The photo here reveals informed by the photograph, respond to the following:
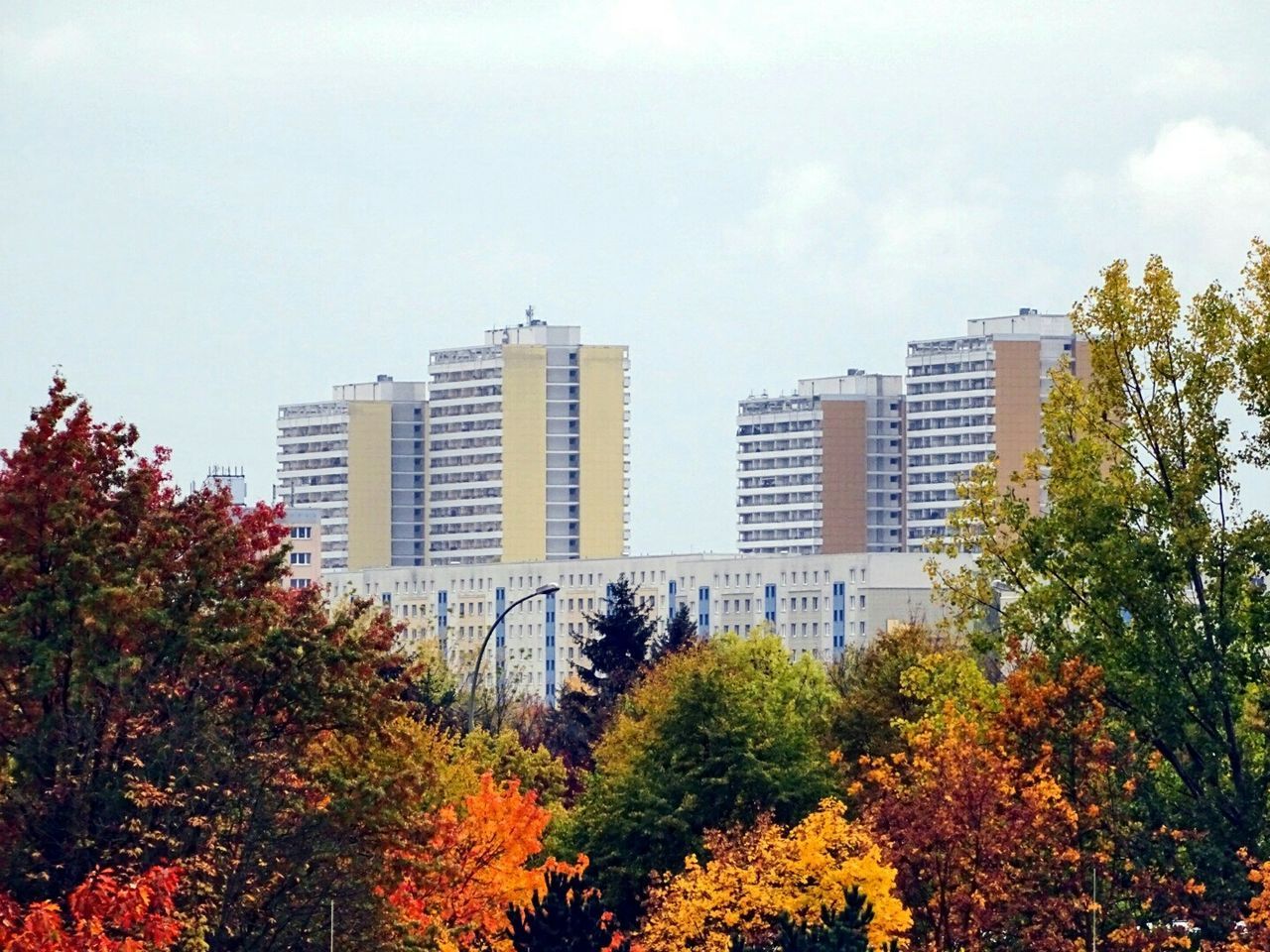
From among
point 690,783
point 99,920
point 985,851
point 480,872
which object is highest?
point 690,783

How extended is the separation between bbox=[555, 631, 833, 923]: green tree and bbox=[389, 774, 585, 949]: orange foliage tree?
899 millimetres

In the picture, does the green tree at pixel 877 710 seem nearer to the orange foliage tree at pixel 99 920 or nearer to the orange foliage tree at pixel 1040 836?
the orange foliage tree at pixel 1040 836

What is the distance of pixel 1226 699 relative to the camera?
170ft

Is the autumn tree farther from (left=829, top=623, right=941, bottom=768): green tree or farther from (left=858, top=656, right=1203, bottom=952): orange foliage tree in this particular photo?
(left=829, top=623, right=941, bottom=768): green tree

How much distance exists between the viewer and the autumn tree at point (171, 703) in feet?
129

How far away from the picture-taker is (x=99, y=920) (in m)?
30.8

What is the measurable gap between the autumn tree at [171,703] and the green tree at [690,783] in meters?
12.5

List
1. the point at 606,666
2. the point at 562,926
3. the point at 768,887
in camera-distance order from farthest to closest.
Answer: the point at 606,666 → the point at 768,887 → the point at 562,926

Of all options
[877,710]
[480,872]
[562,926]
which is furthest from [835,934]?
[877,710]

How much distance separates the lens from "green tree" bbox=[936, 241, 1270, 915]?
51812 millimetres

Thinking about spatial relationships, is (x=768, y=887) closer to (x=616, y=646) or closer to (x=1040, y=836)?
(x=1040, y=836)

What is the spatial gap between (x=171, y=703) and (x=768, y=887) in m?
13.4

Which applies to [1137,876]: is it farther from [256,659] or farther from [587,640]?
[587,640]

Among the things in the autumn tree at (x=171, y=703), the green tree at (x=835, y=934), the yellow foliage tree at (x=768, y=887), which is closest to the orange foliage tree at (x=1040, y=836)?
the yellow foliage tree at (x=768, y=887)
